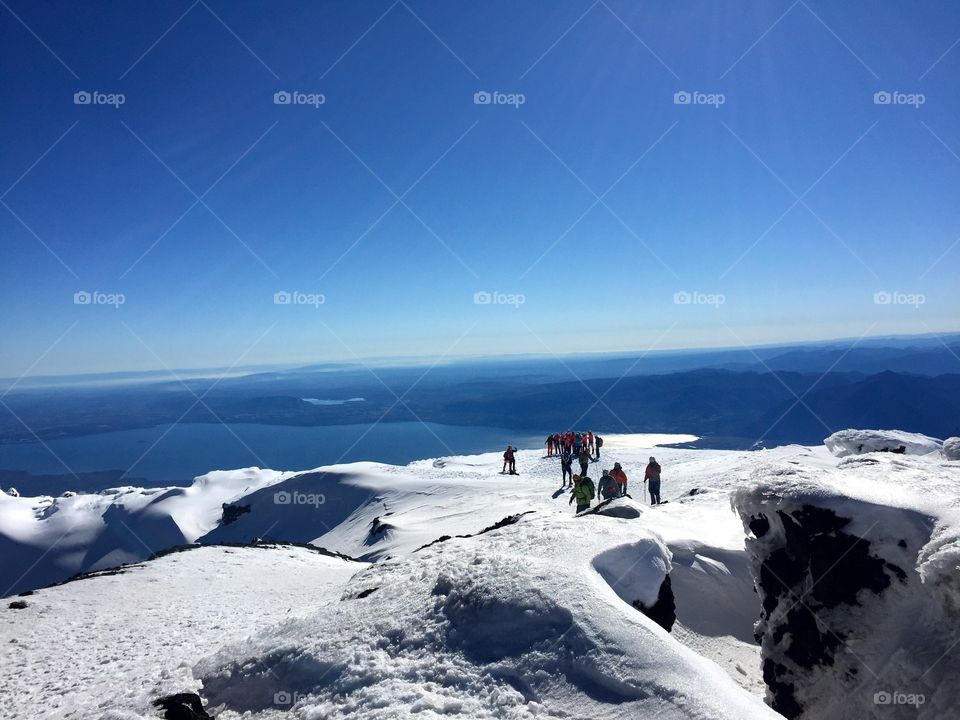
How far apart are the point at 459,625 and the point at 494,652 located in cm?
80

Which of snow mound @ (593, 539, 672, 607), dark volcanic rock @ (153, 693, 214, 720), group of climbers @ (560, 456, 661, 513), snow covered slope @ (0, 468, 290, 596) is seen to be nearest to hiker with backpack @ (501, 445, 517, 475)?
group of climbers @ (560, 456, 661, 513)

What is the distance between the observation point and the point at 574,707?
5609 millimetres

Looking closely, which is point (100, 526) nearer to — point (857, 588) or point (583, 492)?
point (583, 492)

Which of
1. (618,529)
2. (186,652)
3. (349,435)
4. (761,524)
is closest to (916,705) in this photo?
(761,524)

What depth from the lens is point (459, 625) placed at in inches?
286

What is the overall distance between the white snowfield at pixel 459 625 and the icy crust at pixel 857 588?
0.33 ft

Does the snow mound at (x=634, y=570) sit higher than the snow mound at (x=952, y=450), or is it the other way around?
the snow mound at (x=952, y=450)

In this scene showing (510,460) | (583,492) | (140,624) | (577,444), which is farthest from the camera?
(510,460)

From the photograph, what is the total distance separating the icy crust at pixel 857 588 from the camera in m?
6.94

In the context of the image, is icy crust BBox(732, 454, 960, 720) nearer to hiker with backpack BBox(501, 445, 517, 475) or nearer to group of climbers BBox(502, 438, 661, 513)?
group of climbers BBox(502, 438, 661, 513)

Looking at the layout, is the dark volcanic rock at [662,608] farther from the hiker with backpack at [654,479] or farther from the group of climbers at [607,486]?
the hiker with backpack at [654,479]

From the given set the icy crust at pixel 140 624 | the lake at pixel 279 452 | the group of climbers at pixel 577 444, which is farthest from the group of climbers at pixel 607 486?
the lake at pixel 279 452

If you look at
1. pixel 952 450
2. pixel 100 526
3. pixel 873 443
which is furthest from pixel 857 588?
pixel 100 526

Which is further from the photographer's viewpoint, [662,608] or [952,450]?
[952,450]
